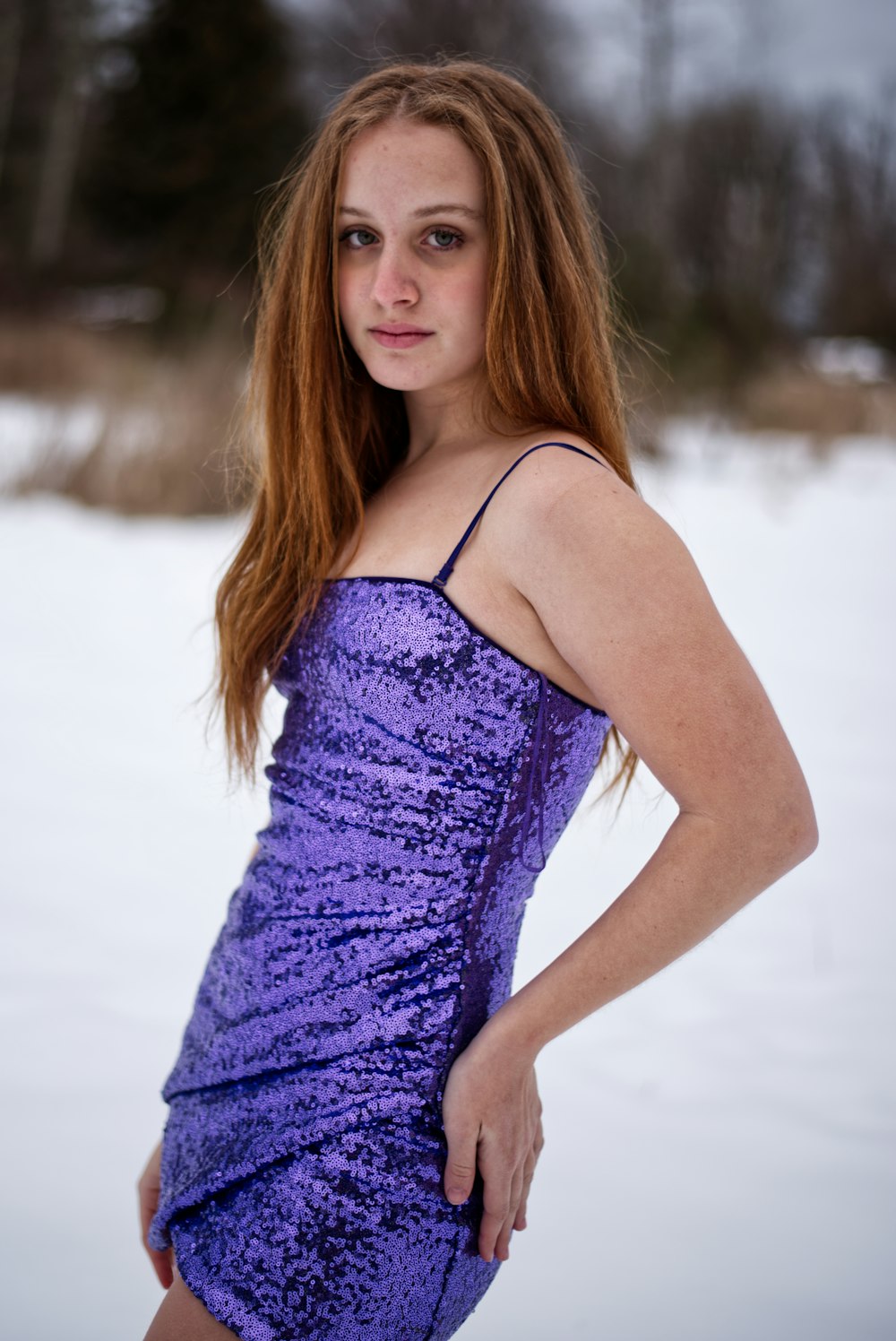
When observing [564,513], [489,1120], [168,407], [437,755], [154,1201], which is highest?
[564,513]

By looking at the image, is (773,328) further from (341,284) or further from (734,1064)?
(341,284)

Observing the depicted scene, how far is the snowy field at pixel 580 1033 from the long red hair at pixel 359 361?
491 millimetres

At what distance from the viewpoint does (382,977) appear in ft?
3.94

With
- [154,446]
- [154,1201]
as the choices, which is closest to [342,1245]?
[154,1201]

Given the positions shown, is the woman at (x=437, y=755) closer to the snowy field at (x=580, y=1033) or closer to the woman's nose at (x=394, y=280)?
the woman's nose at (x=394, y=280)

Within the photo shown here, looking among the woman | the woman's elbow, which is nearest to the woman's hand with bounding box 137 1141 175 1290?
the woman

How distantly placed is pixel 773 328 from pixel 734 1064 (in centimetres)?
1060

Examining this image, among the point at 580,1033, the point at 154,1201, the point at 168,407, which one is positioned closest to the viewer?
the point at 154,1201

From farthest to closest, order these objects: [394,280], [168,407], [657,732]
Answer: [168,407], [394,280], [657,732]

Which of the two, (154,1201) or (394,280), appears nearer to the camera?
(394,280)

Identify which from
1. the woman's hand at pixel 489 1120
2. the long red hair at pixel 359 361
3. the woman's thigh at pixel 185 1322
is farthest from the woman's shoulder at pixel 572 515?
the woman's thigh at pixel 185 1322

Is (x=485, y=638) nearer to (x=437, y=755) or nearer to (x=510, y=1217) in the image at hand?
(x=437, y=755)

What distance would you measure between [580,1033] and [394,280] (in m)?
2.20

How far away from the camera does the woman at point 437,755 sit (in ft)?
3.58
